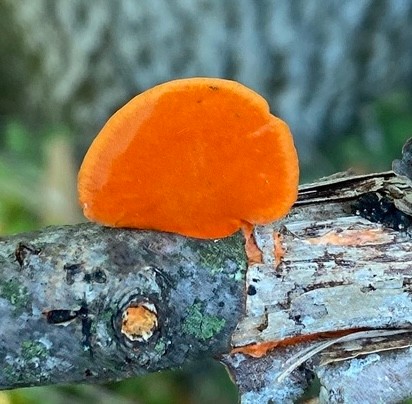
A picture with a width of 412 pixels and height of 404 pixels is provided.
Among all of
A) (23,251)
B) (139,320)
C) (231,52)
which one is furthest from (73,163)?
(139,320)

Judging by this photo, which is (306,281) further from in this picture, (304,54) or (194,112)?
(304,54)

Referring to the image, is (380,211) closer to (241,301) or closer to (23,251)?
(241,301)

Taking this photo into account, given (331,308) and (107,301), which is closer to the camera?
(107,301)

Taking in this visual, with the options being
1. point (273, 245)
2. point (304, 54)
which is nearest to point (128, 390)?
point (304, 54)

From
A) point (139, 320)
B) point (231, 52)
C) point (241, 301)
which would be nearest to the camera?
point (139, 320)

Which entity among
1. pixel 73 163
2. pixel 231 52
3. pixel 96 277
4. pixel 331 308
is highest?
pixel 231 52

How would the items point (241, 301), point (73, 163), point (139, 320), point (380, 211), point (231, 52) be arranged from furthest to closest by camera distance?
point (73, 163), point (231, 52), point (380, 211), point (241, 301), point (139, 320)

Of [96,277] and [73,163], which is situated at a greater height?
[73,163]
